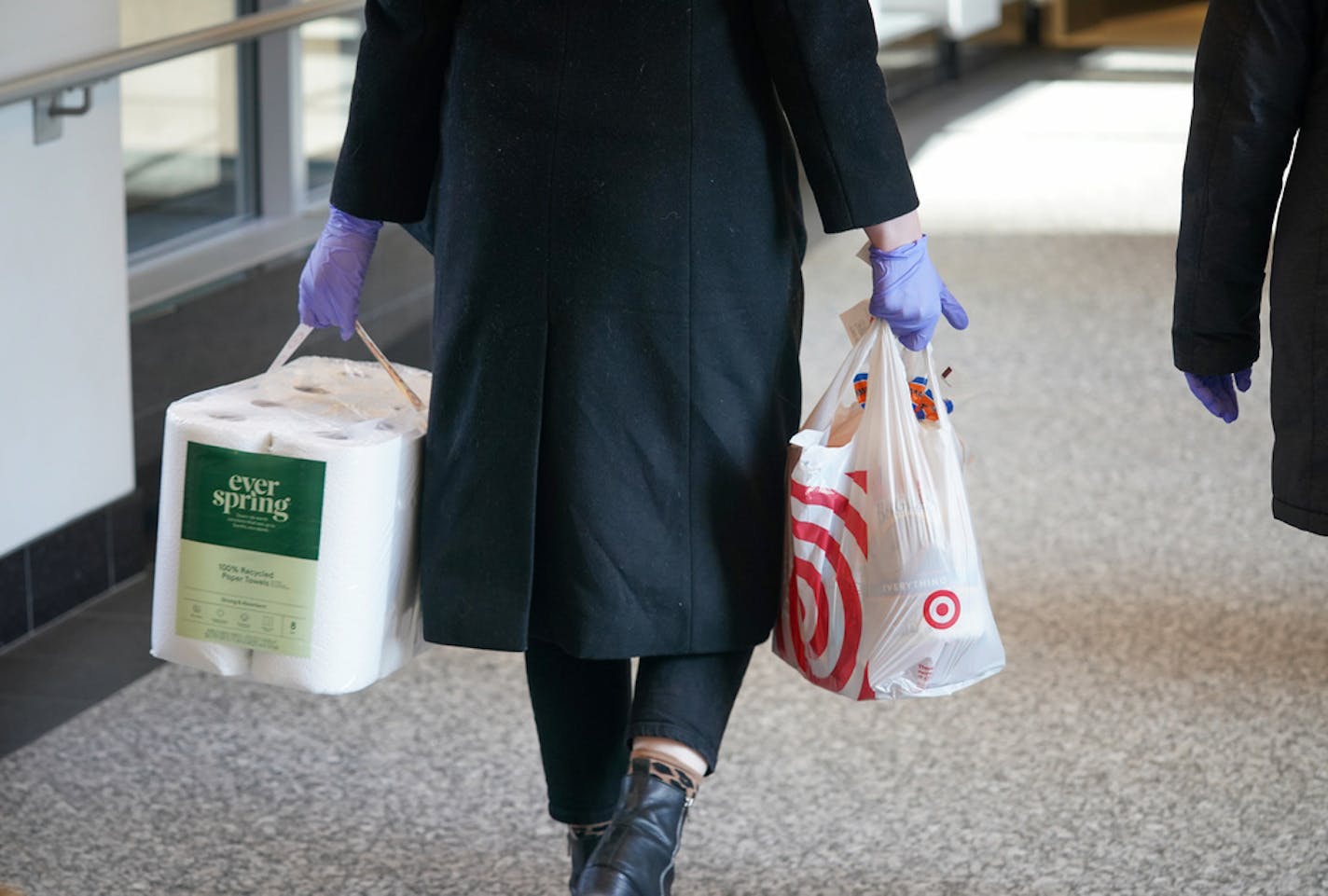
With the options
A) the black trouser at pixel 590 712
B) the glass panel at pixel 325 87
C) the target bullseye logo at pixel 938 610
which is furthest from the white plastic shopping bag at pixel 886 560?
the glass panel at pixel 325 87

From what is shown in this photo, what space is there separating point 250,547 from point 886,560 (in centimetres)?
66

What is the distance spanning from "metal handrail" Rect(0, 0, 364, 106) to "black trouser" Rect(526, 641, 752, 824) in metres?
1.46

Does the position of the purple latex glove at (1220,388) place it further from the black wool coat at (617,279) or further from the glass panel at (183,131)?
the glass panel at (183,131)

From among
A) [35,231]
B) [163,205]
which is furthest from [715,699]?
[163,205]

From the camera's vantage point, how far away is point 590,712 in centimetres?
206

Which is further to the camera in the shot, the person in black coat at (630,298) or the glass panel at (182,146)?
the glass panel at (182,146)

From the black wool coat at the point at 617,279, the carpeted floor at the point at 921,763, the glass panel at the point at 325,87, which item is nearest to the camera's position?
the black wool coat at the point at 617,279

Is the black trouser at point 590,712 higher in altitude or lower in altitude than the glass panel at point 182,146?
lower

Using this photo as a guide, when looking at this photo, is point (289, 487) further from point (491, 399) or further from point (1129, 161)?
point (1129, 161)

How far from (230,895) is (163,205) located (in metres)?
2.67

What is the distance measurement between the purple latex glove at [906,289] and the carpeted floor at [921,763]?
2.62 ft

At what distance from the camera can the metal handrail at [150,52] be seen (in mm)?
2939

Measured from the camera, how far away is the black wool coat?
175cm

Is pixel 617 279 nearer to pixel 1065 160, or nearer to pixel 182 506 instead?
pixel 182 506
